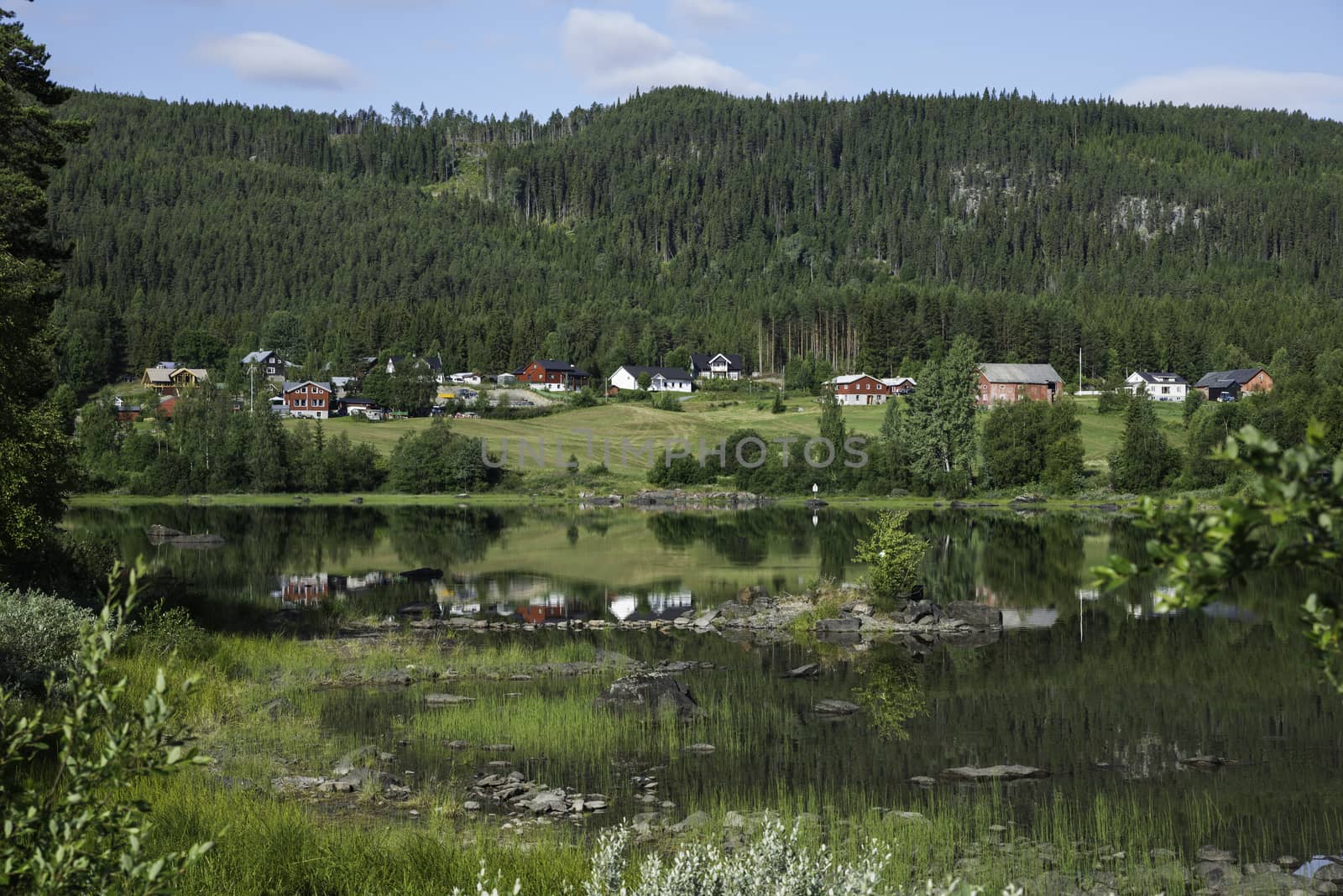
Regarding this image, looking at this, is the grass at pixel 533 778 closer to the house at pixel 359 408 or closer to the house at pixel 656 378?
the house at pixel 359 408

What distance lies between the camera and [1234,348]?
17838 cm

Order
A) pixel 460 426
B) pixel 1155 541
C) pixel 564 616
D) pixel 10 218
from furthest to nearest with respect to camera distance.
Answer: pixel 460 426
pixel 564 616
pixel 10 218
pixel 1155 541

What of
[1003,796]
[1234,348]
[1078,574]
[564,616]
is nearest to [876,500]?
[1078,574]

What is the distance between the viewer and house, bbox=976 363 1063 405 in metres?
164

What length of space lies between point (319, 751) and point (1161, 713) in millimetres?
19642

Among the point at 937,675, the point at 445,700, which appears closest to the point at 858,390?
the point at 937,675

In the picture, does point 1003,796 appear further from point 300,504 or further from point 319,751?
point 300,504

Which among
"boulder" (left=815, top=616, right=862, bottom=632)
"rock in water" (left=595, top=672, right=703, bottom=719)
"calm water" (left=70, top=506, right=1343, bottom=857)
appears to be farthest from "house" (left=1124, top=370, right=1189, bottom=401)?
"rock in water" (left=595, top=672, right=703, bottom=719)

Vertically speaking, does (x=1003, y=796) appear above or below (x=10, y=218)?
below

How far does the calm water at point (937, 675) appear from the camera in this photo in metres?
21.8

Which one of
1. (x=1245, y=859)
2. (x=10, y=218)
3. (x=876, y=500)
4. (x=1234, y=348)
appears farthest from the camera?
(x=1234, y=348)

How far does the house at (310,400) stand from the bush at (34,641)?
14219 centimetres

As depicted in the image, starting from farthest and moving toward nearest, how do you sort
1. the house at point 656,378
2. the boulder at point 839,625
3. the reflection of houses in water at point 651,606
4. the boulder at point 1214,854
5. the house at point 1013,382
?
the house at point 656,378
the house at point 1013,382
the reflection of houses in water at point 651,606
the boulder at point 839,625
the boulder at point 1214,854

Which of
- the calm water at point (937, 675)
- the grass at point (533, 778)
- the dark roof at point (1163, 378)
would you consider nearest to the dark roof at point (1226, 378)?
the dark roof at point (1163, 378)
